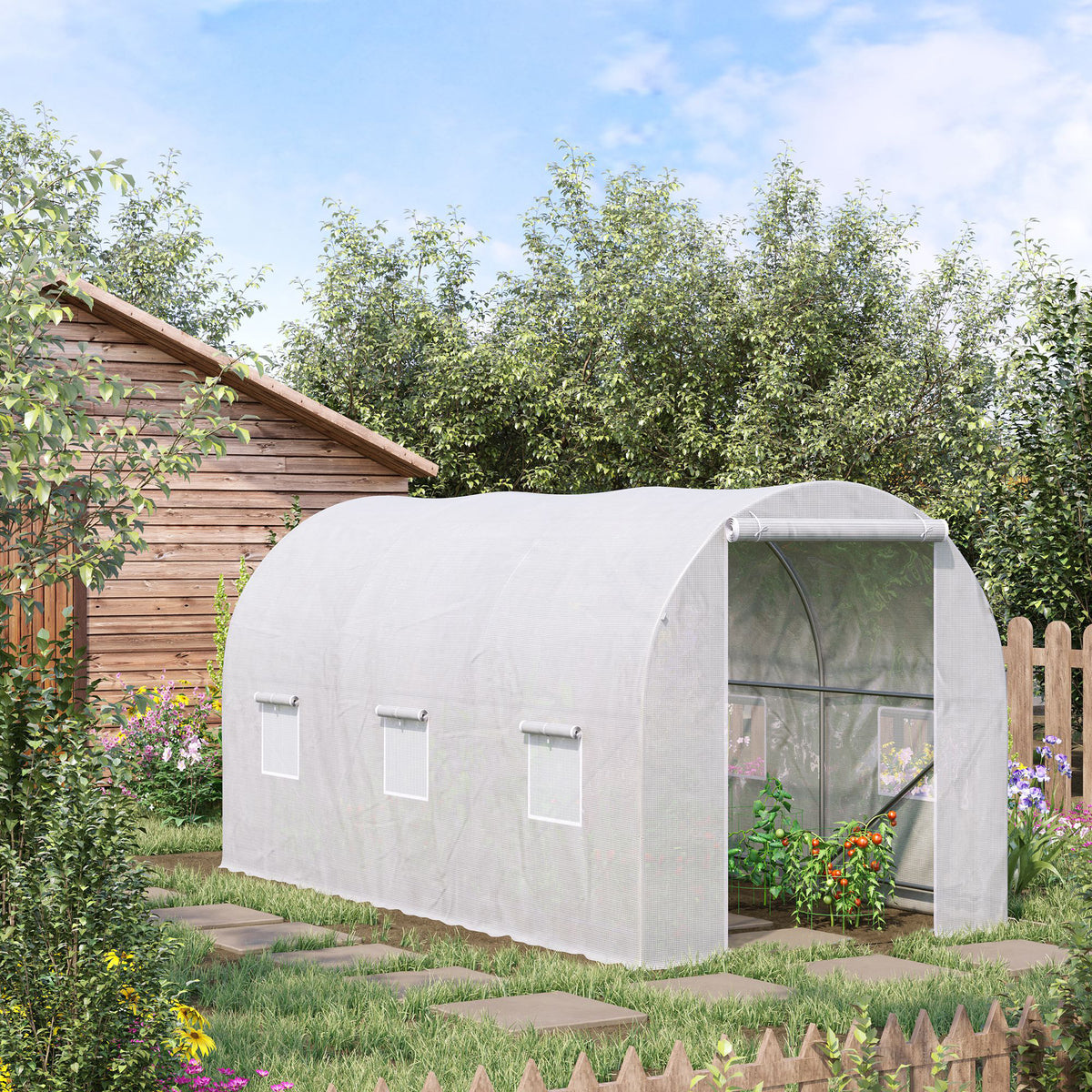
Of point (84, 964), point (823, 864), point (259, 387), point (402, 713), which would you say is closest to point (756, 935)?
point (823, 864)

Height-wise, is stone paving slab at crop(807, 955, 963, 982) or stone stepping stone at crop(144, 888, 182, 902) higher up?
stone paving slab at crop(807, 955, 963, 982)

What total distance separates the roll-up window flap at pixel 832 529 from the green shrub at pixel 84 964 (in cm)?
434

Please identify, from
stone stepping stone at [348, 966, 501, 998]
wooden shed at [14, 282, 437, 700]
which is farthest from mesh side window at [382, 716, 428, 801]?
wooden shed at [14, 282, 437, 700]

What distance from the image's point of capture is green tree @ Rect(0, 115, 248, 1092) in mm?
4297

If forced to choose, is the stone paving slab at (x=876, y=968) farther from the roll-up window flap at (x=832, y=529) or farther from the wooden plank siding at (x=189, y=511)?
the wooden plank siding at (x=189, y=511)

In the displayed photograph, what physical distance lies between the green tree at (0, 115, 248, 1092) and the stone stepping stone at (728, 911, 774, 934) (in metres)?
4.50

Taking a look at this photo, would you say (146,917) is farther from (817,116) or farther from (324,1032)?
(817,116)

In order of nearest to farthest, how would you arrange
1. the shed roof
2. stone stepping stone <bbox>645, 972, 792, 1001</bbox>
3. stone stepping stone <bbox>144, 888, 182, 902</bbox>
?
stone stepping stone <bbox>645, 972, 792, 1001</bbox> < stone stepping stone <bbox>144, 888, 182, 902</bbox> < the shed roof

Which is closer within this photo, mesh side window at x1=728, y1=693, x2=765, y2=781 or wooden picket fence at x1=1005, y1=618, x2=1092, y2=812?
mesh side window at x1=728, y1=693, x2=765, y2=781

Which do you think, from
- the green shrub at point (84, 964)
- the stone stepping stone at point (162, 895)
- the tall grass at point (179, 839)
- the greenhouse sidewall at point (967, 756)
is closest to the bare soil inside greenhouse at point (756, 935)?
the greenhouse sidewall at point (967, 756)

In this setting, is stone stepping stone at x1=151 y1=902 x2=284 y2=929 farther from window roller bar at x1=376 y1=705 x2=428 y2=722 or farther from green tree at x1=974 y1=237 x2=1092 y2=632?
green tree at x1=974 y1=237 x2=1092 y2=632

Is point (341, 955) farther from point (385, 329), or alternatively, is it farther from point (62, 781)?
point (385, 329)

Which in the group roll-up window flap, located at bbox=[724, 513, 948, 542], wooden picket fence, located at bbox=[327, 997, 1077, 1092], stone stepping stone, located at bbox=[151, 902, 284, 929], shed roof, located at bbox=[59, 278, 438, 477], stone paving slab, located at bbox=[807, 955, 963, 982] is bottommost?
stone stepping stone, located at bbox=[151, 902, 284, 929]

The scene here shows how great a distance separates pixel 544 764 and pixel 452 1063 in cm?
279
